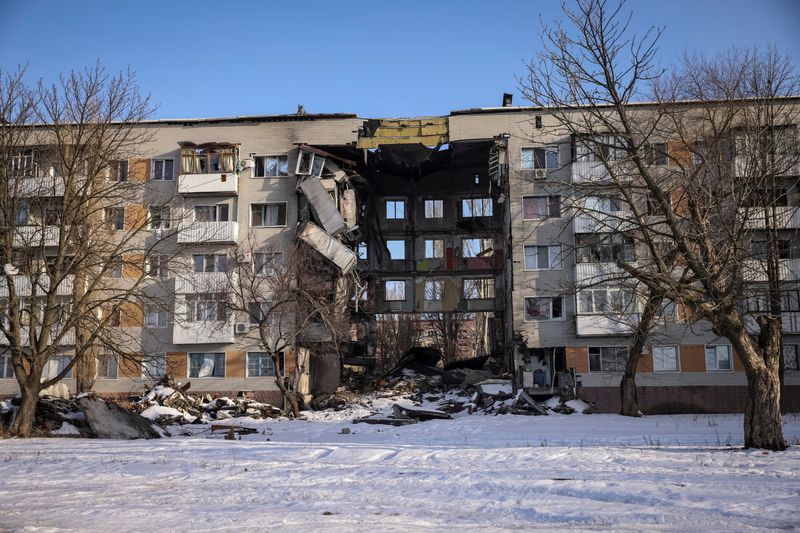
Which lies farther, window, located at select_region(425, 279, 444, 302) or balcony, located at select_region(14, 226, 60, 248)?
window, located at select_region(425, 279, 444, 302)

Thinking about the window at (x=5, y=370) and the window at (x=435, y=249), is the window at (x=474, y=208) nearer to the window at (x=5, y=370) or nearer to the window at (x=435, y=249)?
the window at (x=435, y=249)

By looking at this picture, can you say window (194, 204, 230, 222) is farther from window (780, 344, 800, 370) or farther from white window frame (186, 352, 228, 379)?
window (780, 344, 800, 370)

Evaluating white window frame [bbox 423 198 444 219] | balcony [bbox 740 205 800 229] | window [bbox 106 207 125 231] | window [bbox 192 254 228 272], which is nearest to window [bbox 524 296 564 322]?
balcony [bbox 740 205 800 229]

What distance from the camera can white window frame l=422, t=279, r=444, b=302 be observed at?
4362 centimetres

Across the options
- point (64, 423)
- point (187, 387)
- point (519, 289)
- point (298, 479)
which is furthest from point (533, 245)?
point (298, 479)

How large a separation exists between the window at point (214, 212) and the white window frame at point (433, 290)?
44.7ft

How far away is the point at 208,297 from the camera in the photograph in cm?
3309

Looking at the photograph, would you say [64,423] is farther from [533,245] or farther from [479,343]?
[479,343]

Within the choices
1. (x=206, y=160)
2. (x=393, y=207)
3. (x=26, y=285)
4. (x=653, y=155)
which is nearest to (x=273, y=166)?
(x=206, y=160)

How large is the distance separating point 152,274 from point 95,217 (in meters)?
10.8

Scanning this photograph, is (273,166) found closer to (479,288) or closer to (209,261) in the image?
(209,261)

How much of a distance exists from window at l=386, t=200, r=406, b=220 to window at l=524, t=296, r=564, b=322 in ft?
40.4

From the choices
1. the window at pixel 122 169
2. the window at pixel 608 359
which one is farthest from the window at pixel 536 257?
the window at pixel 122 169

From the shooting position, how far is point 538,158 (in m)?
36.8
